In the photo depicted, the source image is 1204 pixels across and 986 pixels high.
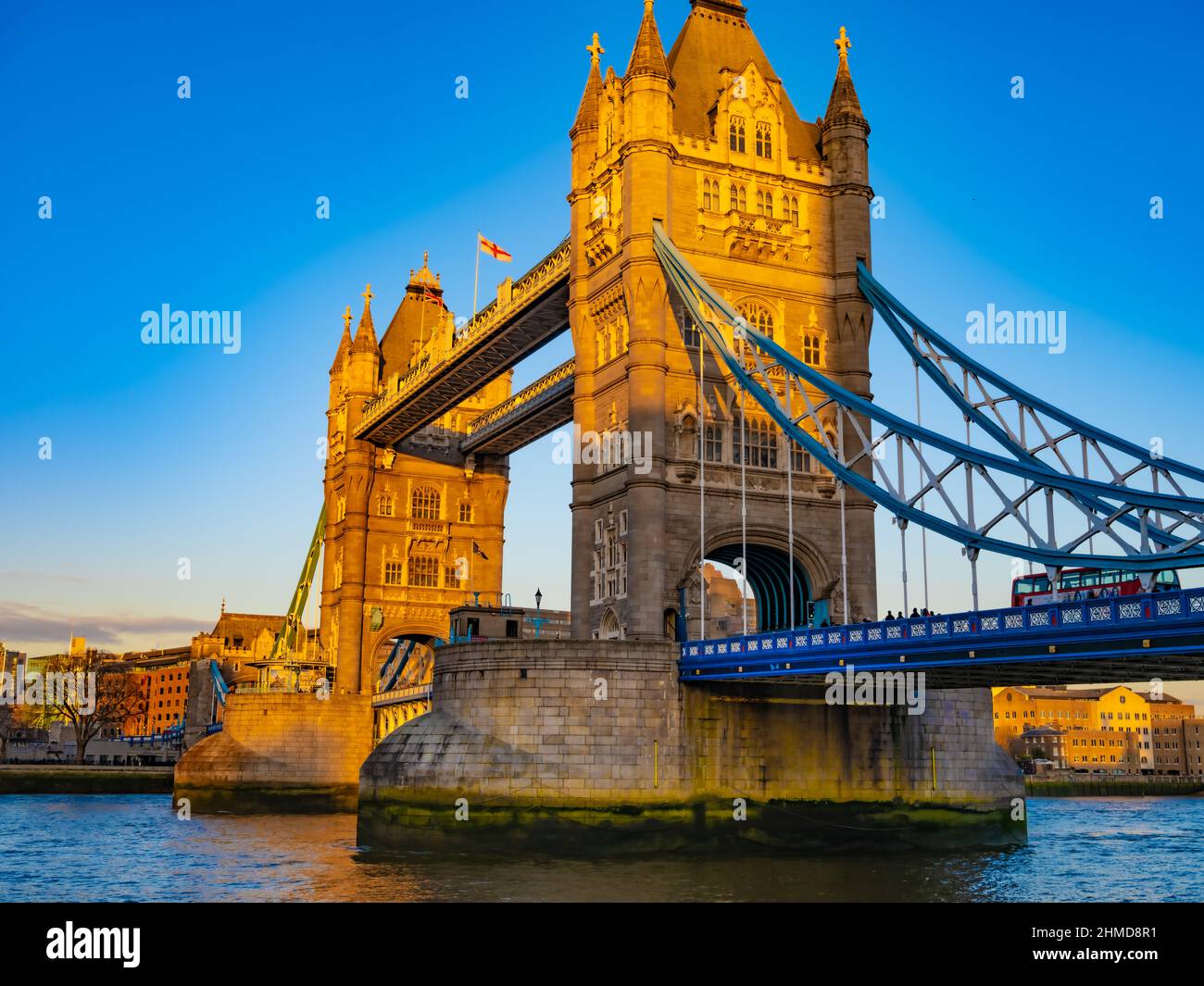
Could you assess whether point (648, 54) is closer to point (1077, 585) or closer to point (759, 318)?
point (759, 318)

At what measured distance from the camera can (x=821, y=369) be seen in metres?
44.1

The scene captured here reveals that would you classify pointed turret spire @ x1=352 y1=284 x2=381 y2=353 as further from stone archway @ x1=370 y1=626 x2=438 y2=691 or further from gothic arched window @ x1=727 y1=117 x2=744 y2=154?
gothic arched window @ x1=727 y1=117 x2=744 y2=154

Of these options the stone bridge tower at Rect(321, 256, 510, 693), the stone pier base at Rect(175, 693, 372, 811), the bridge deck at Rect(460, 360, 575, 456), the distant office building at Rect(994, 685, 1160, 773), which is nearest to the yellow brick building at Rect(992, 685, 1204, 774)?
the distant office building at Rect(994, 685, 1160, 773)

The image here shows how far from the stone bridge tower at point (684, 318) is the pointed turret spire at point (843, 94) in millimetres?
75

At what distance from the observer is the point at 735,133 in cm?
4475

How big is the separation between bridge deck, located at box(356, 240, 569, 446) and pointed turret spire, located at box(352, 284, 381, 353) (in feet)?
13.2

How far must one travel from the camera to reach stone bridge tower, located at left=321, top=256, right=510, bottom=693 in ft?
236

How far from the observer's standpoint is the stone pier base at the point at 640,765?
35.4m

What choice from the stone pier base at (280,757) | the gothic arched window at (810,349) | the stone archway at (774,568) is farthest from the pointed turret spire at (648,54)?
the stone pier base at (280,757)

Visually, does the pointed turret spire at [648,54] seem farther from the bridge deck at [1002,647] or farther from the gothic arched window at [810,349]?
the bridge deck at [1002,647]

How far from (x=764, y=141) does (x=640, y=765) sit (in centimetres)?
2252
